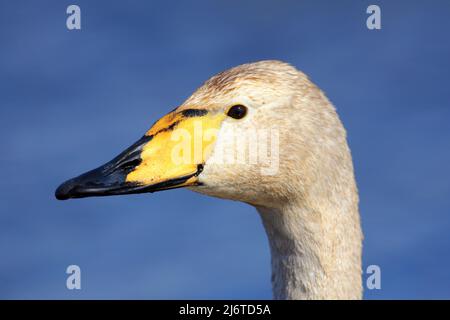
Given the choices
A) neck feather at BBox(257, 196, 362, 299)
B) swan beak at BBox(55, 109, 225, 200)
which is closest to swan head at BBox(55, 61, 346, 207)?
swan beak at BBox(55, 109, 225, 200)

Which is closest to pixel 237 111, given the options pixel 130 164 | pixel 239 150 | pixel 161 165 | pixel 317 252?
pixel 239 150

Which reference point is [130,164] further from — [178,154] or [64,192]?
[64,192]

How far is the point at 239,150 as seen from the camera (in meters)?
4.65

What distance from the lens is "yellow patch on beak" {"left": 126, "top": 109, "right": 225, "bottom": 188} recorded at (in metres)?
4.61

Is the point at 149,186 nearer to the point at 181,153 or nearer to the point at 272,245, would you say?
the point at 181,153

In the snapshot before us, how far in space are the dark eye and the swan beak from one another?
82 mm

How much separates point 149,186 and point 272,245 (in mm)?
1259

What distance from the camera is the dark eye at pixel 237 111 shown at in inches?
183

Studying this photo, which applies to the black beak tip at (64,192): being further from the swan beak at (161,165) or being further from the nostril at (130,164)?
the nostril at (130,164)

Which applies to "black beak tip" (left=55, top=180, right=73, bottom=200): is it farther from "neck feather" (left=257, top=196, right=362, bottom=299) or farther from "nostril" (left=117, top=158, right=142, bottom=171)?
"neck feather" (left=257, top=196, right=362, bottom=299)

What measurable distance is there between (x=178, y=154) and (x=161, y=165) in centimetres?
16

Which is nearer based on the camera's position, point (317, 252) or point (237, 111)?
point (237, 111)

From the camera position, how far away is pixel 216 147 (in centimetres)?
463
